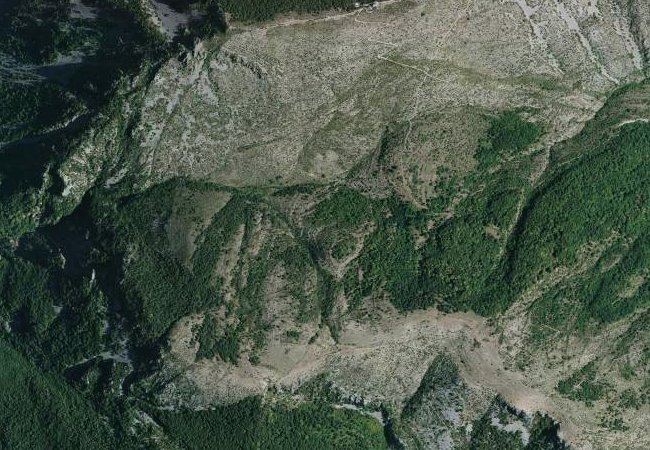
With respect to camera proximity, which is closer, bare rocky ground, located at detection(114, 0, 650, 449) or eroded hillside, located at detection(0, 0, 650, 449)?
eroded hillside, located at detection(0, 0, 650, 449)

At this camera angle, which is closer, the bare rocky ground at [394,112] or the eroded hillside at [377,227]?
the eroded hillside at [377,227]

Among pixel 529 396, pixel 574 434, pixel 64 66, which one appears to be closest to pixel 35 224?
pixel 64 66

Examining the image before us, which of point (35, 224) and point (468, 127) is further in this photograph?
point (35, 224)

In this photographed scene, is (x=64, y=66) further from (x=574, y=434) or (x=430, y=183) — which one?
(x=574, y=434)

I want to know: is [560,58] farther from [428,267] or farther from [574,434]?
[574,434]

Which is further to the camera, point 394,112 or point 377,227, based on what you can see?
point 394,112

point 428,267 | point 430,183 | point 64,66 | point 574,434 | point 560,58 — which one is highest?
point 64,66

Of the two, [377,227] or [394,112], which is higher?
[394,112]

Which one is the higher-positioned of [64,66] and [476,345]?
[64,66]
